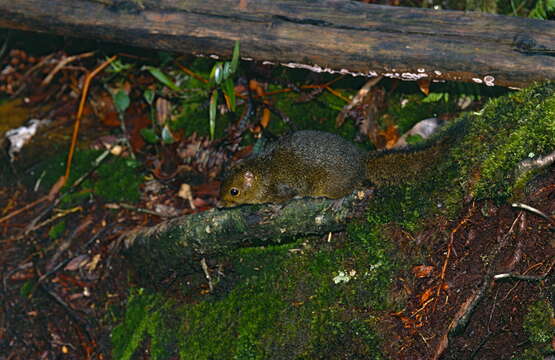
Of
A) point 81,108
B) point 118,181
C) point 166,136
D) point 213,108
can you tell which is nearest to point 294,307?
point 213,108

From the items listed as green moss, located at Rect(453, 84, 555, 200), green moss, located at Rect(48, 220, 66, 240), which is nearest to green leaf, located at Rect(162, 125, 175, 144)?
green moss, located at Rect(48, 220, 66, 240)

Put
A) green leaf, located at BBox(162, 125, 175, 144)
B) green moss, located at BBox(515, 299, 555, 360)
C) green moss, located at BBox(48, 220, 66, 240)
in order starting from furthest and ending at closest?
green leaf, located at BBox(162, 125, 175, 144), green moss, located at BBox(48, 220, 66, 240), green moss, located at BBox(515, 299, 555, 360)

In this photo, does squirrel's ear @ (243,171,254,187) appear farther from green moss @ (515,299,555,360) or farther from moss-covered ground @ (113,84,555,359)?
green moss @ (515,299,555,360)

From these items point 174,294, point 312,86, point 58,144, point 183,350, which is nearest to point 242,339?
point 183,350

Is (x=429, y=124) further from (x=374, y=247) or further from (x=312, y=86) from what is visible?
(x=374, y=247)

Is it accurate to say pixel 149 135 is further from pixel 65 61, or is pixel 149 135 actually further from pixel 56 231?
pixel 65 61
